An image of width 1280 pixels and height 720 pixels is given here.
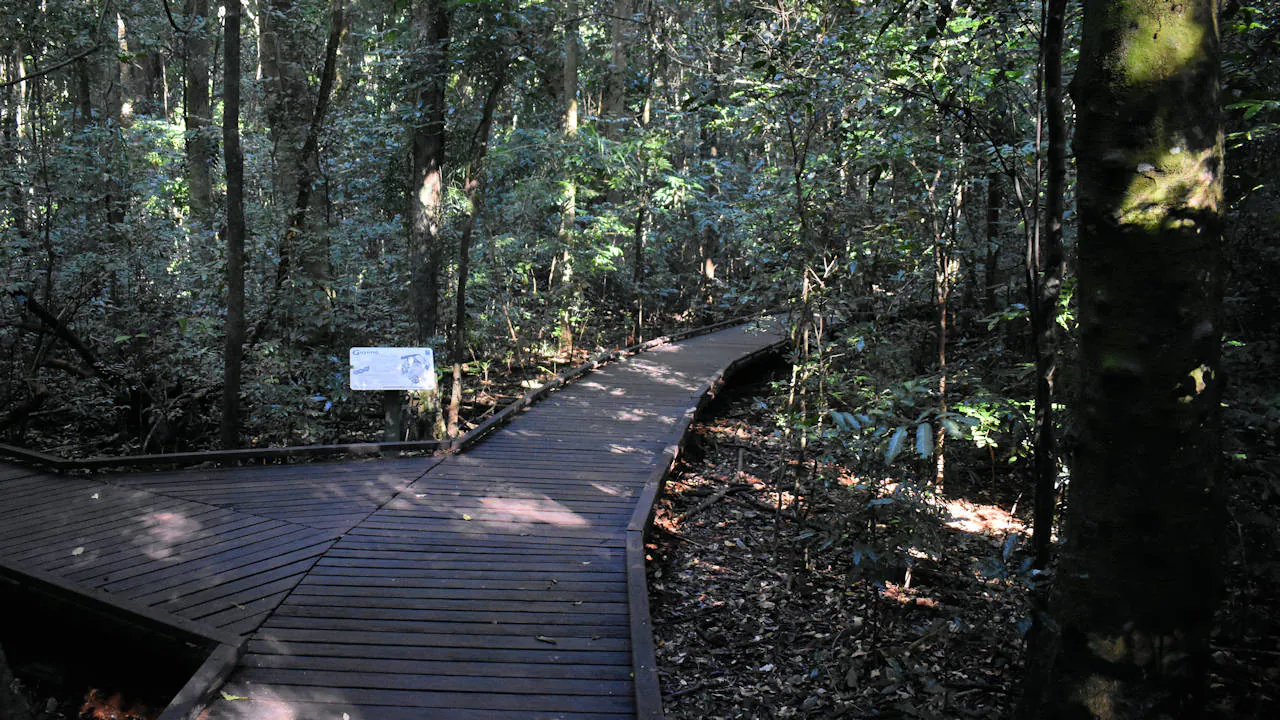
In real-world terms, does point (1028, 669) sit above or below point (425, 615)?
above

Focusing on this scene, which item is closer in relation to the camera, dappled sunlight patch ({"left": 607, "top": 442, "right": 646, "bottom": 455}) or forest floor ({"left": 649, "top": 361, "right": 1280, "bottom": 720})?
forest floor ({"left": 649, "top": 361, "right": 1280, "bottom": 720})

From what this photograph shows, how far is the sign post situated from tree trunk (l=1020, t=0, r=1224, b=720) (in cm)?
580

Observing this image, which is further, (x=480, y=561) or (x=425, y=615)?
(x=480, y=561)

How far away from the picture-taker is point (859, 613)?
5285mm

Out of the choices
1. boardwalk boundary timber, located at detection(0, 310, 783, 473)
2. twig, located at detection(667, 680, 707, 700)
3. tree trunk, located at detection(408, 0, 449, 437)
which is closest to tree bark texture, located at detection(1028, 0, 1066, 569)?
twig, located at detection(667, 680, 707, 700)

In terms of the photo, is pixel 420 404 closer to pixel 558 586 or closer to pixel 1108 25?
pixel 558 586

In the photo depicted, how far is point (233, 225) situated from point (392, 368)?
197cm

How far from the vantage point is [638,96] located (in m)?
19.0

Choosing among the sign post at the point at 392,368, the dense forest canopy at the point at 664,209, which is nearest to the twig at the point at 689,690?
the dense forest canopy at the point at 664,209

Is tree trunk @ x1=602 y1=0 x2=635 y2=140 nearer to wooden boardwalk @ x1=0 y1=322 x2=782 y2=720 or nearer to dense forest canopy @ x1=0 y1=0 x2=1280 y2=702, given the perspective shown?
dense forest canopy @ x1=0 y1=0 x2=1280 y2=702

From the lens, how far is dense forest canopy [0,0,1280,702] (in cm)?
265

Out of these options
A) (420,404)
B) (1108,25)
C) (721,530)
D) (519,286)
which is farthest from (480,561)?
(519,286)

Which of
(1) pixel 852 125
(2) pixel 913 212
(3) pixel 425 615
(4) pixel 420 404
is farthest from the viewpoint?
(4) pixel 420 404

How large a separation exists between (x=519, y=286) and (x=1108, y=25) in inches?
437
